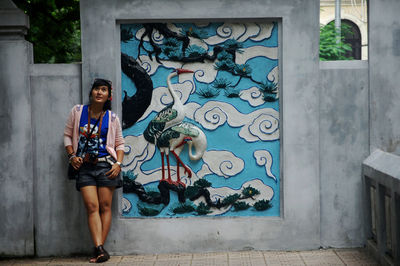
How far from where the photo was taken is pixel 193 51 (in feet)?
21.4

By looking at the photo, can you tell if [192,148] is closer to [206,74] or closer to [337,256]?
[206,74]

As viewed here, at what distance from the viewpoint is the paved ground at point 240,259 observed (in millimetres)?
6023

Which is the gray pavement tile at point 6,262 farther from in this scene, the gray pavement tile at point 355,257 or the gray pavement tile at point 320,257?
the gray pavement tile at point 355,257

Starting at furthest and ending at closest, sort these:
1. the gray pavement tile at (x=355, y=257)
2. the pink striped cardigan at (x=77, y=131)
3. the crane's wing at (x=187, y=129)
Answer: the crane's wing at (x=187, y=129) → the pink striped cardigan at (x=77, y=131) → the gray pavement tile at (x=355, y=257)

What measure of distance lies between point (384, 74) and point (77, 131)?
3588mm

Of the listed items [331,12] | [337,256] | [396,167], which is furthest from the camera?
[331,12]

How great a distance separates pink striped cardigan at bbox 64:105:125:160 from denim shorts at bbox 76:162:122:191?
19 centimetres

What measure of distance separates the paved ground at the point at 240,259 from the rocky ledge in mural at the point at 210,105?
1.72ft

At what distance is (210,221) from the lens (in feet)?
21.2

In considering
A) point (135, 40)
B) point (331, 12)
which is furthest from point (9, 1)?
point (331, 12)

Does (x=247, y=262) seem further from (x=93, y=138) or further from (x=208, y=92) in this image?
(x=93, y=138)

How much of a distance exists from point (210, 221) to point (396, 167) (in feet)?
7.23

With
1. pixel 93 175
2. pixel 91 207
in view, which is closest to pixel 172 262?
pixel 91 207

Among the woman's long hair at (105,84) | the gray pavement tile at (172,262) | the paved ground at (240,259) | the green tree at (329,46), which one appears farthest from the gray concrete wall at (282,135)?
the green tree at (329,46)
